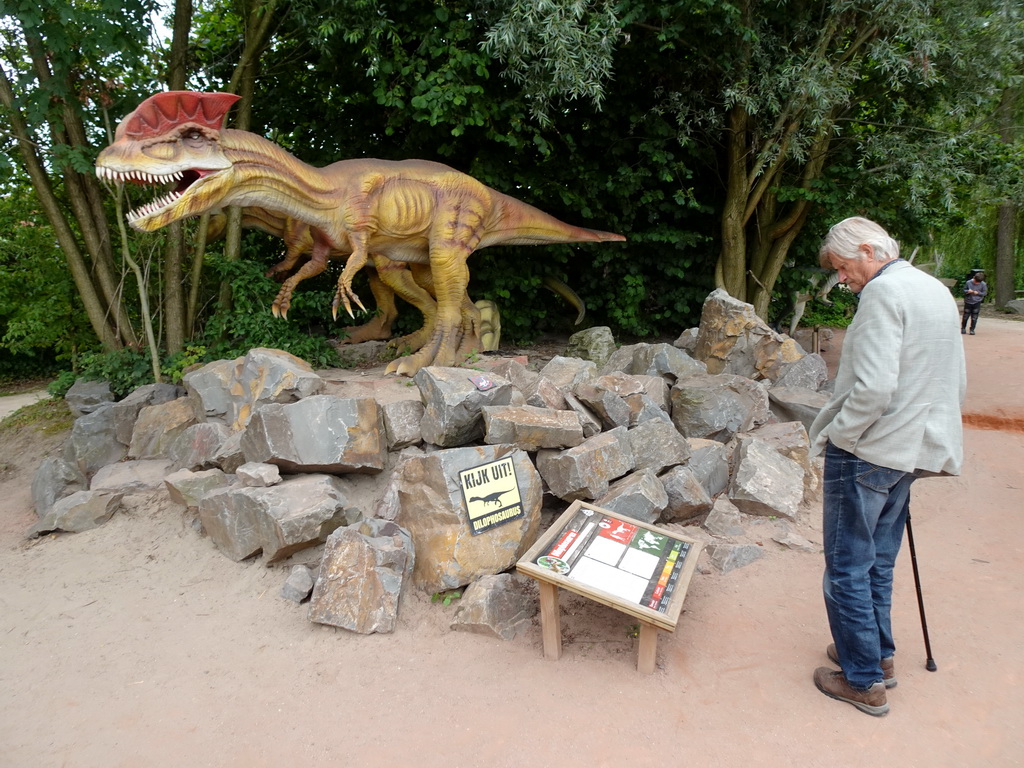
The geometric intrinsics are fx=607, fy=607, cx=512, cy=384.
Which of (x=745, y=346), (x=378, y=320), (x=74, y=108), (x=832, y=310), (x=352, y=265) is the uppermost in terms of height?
(x=74, y=108)

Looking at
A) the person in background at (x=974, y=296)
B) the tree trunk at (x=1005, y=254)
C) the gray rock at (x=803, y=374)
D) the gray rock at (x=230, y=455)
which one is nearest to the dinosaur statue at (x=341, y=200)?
the gray rock at (x=230, y=455)

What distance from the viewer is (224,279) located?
519 cm

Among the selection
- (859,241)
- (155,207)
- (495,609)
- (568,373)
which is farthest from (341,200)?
(859,241)

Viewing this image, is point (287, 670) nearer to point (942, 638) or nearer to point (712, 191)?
point (942, 638)

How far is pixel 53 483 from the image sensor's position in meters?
4.18

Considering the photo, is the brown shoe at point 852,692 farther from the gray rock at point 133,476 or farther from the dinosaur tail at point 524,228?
the dinosaur tail at point 524,228

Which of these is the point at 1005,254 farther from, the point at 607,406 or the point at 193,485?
the point at 193,485

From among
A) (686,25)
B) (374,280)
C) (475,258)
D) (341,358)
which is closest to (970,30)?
(686,25)

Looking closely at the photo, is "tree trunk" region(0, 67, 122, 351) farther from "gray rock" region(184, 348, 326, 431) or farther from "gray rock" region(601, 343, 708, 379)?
"gray rock" region(601, 343, 708, 379)

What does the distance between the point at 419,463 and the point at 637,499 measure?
1.20 metres

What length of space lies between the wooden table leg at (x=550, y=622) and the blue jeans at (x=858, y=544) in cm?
105

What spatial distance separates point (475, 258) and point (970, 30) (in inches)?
197

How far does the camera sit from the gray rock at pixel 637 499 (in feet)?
10.8

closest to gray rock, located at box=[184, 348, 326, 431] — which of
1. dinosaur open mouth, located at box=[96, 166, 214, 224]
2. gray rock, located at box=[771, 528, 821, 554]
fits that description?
dinosaur open mouth, located at box=[96, 166, 214, 224]
